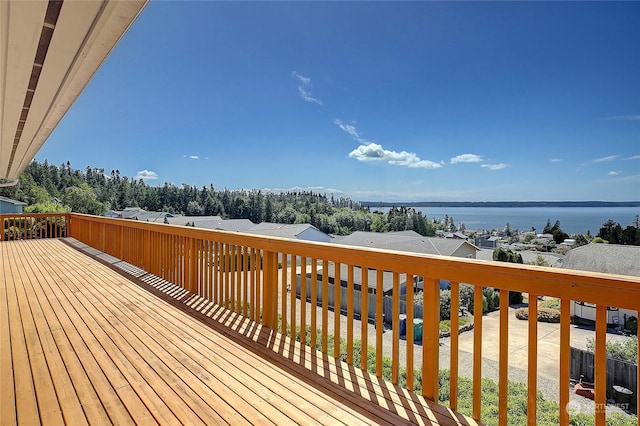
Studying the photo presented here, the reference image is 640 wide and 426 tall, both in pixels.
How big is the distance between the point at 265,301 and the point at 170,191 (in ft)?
224

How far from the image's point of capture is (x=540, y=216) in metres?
33.4

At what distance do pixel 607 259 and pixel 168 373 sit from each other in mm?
12947

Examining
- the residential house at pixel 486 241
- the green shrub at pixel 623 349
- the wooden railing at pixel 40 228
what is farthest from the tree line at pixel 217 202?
the green shrub at pixel 623 349

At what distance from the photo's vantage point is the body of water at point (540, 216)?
19.8 m

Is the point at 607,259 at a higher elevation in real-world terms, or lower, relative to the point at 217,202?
lower

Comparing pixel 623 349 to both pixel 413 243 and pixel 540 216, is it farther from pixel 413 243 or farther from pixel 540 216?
pixel 540 216

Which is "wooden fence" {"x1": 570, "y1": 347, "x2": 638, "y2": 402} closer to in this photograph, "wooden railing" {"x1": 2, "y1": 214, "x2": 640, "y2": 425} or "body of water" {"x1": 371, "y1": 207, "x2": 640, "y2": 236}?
"wooden railing" {"x1": 2, "y1": 214, "x2": 640, "y2": 425}

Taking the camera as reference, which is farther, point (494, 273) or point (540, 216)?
point (540, 216)

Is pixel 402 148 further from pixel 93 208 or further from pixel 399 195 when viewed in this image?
pixel 93 208

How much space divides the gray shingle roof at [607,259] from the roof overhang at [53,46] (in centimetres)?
1160

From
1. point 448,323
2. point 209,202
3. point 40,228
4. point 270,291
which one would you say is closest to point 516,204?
point 448,323

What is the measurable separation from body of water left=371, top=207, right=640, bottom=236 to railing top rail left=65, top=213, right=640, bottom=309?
19.1 metres

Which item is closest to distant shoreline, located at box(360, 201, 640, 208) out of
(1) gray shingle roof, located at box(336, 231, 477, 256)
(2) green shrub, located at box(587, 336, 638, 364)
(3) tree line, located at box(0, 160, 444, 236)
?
(3) tree line, located at box(0, 160, 444, 236)

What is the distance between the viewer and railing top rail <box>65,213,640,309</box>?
45.0 inches
